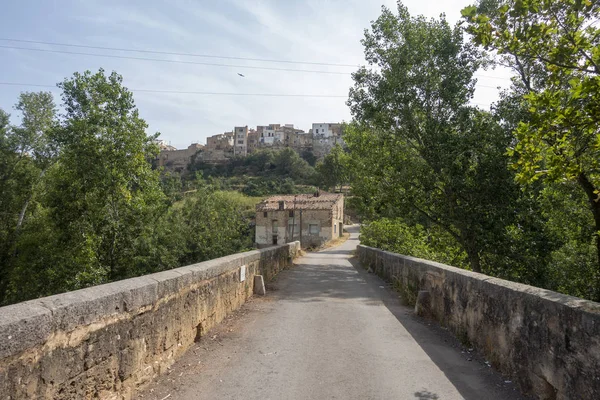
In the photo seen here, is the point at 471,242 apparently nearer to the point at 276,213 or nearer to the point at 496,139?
the point at 496,139

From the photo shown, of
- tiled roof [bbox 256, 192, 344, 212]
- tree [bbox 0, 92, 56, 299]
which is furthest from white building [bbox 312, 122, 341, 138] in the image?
tree [bbox 0, 92, 56, 299]

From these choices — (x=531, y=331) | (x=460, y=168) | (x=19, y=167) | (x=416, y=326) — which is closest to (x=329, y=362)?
(x=531, y=331)

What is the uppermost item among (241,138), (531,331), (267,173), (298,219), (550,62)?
(241,138)

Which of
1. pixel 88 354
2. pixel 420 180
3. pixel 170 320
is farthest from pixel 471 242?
pixel 88 354

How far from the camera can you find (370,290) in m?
11.4

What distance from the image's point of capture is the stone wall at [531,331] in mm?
3014

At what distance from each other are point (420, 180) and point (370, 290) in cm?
605

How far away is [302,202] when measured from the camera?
169 feet

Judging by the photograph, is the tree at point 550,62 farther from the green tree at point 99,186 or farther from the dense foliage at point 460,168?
the green tree at point 99,186

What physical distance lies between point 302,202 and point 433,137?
36540 millimetres

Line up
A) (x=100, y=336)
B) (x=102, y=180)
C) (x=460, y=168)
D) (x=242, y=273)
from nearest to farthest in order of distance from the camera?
(x=100, y=336), (x=242, y=273), (x=460, y=168), (x=102, y=180)

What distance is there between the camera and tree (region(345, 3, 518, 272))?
13.9 m

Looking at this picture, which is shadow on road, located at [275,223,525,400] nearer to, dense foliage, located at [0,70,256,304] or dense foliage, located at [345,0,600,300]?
dense foliage, located at [345,0,600,300]

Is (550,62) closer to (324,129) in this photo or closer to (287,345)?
(287,345)
